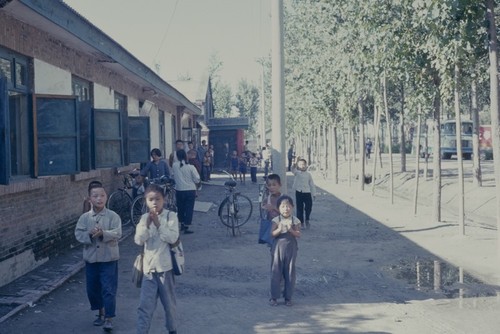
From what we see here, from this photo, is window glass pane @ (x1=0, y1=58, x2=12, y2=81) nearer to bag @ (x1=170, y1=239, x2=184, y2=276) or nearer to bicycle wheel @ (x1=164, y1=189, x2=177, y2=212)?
bag @ (x1=170, y1=239, x2=184, y2=276)

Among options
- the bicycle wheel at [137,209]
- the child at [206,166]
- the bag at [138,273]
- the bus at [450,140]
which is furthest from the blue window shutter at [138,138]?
the bus at [450,140]

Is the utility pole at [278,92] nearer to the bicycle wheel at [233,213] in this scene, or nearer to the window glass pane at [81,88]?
the bicycle wheel at [233,213]

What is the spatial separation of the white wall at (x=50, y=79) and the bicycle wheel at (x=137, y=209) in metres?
2.88

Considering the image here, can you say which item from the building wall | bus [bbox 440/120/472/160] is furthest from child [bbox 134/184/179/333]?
bus [bbox 440/120/472/160]

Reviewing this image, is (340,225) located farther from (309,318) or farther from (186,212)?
(309,318)

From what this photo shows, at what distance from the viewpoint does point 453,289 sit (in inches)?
298

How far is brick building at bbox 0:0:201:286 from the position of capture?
25.3 ft

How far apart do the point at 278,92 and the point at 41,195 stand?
390 cm

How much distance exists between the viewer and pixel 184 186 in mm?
12570

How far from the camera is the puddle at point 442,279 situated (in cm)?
745

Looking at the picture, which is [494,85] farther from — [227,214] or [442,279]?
[227,214]

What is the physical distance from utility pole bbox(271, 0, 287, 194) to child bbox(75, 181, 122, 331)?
3.62 metres

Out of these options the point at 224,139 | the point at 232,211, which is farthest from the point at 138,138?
the point at 224,139

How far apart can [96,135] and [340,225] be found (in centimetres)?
595
